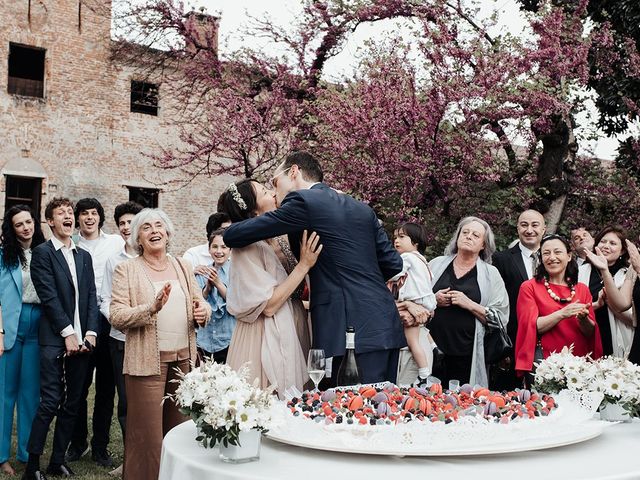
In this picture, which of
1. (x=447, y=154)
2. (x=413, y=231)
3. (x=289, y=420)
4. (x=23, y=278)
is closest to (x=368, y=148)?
(x=447, y=154)

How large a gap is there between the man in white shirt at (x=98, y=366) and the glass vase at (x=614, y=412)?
429cm

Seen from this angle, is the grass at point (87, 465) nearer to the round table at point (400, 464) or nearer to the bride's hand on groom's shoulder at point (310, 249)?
the bride's hand on groom's shoulder at point (310, 249)

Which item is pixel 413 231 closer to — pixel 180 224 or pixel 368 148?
pixel 368 148

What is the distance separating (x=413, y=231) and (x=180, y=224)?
17.8m

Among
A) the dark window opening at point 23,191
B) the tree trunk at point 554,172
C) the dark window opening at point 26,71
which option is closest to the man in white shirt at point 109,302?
the tree trunk at point 554,172

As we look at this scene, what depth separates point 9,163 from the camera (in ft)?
65.5

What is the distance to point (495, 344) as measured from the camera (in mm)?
5426

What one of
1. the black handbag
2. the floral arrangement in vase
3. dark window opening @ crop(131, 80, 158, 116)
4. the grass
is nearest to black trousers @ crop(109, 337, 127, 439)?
the grass

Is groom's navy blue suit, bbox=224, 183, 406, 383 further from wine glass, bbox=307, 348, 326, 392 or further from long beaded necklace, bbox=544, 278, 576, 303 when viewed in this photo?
long beaded necklace, bbox=544, 278, 576, 303

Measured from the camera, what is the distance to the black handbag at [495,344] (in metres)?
5.40

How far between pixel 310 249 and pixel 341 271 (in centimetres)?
20

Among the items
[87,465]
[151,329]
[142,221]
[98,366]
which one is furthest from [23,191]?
[151,329]

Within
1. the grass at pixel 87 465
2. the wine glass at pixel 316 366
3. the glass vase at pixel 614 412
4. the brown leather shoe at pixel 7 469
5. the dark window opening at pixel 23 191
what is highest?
the dark window opening at pixel 23 191

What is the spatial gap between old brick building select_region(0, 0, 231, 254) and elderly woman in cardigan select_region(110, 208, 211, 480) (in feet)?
50.4
